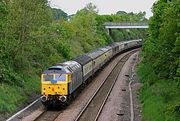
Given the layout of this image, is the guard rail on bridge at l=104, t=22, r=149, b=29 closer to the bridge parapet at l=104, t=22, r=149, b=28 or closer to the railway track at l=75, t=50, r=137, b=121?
the bridge parapet at l=104, t=22, r=149, b=28

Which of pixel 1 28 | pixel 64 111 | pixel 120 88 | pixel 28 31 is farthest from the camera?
pixel 120 88

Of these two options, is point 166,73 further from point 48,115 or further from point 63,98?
point 48,115

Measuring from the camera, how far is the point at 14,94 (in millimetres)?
31438

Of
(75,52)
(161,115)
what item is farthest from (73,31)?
(161,115)

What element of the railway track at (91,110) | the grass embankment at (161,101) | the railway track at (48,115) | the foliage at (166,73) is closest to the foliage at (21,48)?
the railway track at (48,115)

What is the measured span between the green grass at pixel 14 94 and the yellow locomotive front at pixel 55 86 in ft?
7.12

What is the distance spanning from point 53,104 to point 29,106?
192cm

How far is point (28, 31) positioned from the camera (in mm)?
37844

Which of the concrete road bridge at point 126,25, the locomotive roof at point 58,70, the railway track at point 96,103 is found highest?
the concrete road bridge at point 126,25

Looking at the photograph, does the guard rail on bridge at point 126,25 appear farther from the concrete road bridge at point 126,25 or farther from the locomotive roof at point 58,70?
the locomotive roof at point 58,70

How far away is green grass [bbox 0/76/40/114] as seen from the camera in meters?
28.1

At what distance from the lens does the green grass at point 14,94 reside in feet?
92.3

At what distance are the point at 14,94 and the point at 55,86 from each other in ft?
11.8

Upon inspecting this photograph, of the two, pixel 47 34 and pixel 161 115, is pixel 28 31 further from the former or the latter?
pixel 161 115
